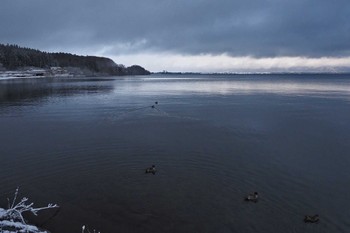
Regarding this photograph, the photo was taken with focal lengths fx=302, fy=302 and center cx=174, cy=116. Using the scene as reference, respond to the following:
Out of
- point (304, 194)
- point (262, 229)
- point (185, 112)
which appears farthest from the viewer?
point (185, 112)

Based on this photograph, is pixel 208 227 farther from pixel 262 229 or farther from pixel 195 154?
pixel 195 154

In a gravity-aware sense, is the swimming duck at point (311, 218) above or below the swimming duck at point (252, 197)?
below

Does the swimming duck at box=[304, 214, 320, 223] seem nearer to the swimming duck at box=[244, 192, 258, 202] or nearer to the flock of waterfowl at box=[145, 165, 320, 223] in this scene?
the flock of waterfowl at box=[145, 165, 320, 223]

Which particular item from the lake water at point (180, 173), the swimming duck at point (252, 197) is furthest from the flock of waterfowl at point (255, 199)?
the lake water at point (180, 173)

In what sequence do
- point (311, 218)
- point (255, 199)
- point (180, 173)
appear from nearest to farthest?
1. point (311, 218)
2. point (255, 199)
3. point (180, 173)

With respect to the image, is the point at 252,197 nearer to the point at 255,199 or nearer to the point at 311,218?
the point at 255,199

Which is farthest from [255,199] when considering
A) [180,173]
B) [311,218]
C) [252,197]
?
[180,173]

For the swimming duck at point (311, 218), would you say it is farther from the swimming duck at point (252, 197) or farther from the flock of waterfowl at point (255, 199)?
the swimming duck at point (252, 197)

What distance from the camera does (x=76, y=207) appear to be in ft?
56.0

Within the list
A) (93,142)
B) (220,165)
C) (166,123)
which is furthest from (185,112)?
(220,165)

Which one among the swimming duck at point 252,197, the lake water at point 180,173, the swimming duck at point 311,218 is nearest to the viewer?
the swimming duck at point 311,218

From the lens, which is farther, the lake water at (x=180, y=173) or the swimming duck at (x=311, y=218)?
the lake water at (x=180, y=173)

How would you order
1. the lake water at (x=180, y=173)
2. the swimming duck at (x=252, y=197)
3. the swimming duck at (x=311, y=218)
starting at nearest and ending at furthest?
1. the swimming duck at (x=311, y=218)
2. the lake water at (x=180, y=173)
3. the swimming duck at (x=252, y=197)

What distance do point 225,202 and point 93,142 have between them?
55.5ft
